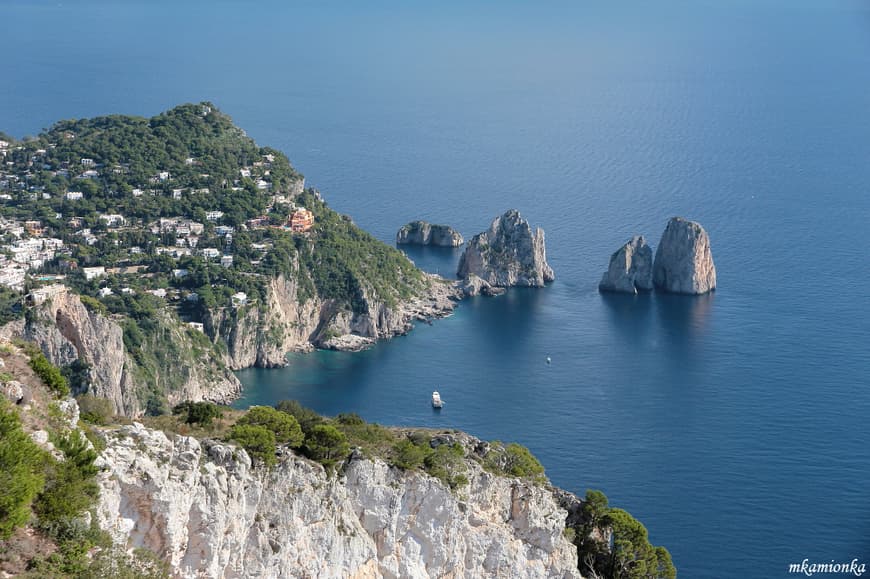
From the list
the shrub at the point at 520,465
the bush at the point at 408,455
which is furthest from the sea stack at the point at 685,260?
the bush at the point at 408,455

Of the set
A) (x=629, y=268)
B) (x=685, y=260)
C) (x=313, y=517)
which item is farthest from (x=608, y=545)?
(x=685, y=260)

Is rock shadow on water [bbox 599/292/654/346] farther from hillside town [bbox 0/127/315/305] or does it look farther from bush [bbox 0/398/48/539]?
bush [bbox 0/398/48/539]

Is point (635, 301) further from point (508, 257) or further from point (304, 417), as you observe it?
point (304, 417)

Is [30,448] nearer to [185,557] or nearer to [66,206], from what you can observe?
[185,557]

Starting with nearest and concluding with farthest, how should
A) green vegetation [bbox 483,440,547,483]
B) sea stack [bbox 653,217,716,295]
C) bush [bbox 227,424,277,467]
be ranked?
bush [bbox 227,424,277,467] → green vegetation [bbox 483,440,547,483] → sea stack [bbox 653,217,716,295]

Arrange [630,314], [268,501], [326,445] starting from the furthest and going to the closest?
[630,314] → [326,445] → [268,501]

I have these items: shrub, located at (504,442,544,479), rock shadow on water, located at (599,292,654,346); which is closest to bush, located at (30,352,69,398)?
shrub, located at (504,442,544,479)

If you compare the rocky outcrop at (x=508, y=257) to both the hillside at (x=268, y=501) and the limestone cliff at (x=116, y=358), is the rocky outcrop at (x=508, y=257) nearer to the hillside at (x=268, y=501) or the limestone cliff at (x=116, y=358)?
the limestone cliff at (x=116, y=358)
